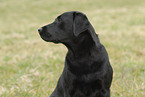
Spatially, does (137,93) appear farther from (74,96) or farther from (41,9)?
(41,9)

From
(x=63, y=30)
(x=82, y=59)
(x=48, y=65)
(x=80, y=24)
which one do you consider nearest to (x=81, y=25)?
(x=80, y=24)

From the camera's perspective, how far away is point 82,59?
3.05 metres

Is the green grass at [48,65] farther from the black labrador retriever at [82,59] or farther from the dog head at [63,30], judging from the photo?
the dog head at [63,30]

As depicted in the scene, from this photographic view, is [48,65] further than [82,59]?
Yes

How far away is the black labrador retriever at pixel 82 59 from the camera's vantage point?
300 centimetres

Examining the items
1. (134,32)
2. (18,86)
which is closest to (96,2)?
(134,32)

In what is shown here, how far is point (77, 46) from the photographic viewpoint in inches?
120

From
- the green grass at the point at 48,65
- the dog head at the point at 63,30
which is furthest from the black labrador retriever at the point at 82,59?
the green grass at the point at 48,65

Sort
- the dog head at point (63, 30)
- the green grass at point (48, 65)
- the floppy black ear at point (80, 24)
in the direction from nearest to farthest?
the floppy black ear at point (80, 24)
the dog head at point (63, 30)
the green grass at point (48, 65)

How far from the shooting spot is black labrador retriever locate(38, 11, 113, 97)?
3.00 m

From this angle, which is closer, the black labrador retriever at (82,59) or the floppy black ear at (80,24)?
the floppy black ear at (80,24)

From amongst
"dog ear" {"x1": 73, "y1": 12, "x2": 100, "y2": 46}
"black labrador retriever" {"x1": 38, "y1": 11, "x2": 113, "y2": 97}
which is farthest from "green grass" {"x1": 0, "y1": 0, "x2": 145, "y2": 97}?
"dog ear" {"x1": 73, "y1": 12, "x2": 100, "y2": 46}

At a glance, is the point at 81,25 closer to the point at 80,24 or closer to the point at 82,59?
the point at 80,24

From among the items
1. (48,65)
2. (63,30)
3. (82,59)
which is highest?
(63,30)
